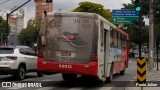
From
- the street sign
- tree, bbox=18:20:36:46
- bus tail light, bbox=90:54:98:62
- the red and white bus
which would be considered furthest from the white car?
tree, bbox=18:20:36:46

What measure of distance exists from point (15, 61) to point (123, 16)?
22156 mm

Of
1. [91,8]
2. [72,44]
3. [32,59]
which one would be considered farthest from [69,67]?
[91,8]

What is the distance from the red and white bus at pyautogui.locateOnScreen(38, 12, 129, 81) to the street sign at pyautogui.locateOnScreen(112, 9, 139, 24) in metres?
22.1

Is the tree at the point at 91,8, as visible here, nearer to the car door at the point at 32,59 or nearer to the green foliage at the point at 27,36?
the green foliage at the point at 27,36

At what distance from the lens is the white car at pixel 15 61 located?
64.6 feet

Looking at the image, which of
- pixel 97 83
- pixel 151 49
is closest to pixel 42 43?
pixel 97 83

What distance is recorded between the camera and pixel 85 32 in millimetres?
17391

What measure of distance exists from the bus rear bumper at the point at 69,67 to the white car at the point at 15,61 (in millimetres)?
2604

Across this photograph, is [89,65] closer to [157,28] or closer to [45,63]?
[45,63]

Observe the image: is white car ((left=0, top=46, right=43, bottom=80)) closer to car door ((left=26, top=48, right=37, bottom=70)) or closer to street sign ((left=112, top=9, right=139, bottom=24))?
car door ((left=26, top=48, right=37, bottom=70))

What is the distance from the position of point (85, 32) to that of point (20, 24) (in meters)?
170

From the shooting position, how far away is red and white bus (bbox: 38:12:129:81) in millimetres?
17125

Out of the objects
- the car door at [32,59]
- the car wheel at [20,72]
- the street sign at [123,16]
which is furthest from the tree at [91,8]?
the car wheel at [20,72]

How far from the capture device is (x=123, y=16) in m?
40.6
